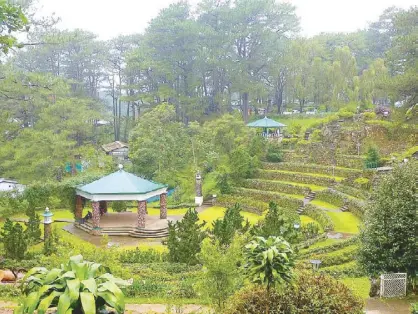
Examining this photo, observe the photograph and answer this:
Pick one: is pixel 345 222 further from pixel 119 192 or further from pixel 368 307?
pixel 368 307

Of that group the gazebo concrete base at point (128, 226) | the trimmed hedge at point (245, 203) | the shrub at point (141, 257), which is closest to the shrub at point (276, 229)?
the shrub at point (141, 257)

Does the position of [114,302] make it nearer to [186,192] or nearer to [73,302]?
[73,302]

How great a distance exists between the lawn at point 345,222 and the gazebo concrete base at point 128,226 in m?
8.89

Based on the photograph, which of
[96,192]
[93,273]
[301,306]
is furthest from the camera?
[96,192]

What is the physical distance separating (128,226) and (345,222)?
37.8 feet

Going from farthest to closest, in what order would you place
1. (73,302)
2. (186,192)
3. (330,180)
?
(186,192)
(330,180)
(73,302)

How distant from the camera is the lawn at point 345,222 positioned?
23.2 meters

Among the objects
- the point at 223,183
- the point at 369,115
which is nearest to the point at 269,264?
the point at 223,183

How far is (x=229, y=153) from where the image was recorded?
36.9 metres

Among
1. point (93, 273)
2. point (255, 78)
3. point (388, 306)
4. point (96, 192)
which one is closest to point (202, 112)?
point (255, 78)

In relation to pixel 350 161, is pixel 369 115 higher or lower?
higher

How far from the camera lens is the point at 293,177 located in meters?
32.8

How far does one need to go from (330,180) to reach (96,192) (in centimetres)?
1487

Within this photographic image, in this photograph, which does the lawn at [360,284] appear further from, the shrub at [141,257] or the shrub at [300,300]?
the shrub at [141,257]
